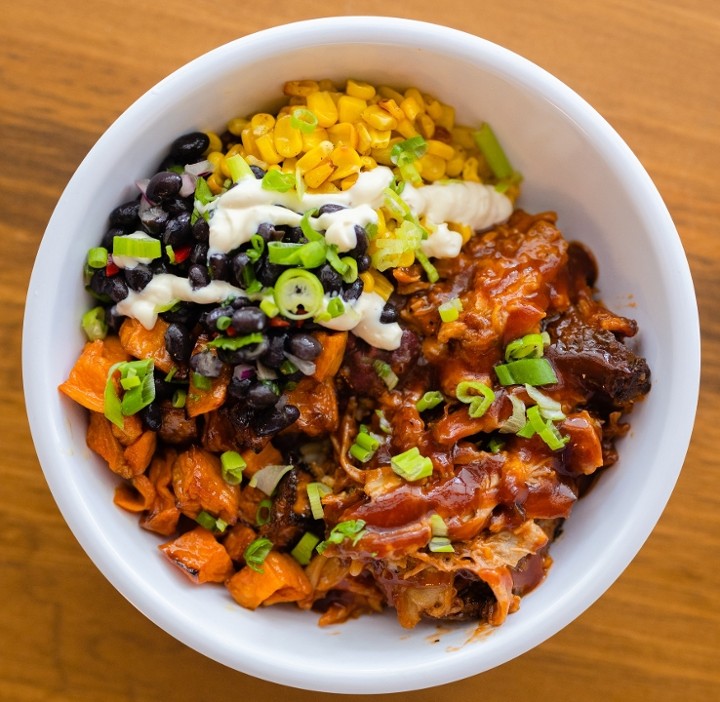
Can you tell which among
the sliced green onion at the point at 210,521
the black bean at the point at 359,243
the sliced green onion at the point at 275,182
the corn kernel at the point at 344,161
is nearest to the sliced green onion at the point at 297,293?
the black bean at the point at 359,243

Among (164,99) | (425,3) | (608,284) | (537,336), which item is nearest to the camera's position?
(164,99)

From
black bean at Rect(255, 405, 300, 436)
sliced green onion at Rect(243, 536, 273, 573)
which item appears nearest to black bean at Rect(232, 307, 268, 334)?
black bean at Rect(255, 405, 300, 436)

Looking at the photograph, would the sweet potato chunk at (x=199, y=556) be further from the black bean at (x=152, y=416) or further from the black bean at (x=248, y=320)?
the black bean at (x=248, y=320)

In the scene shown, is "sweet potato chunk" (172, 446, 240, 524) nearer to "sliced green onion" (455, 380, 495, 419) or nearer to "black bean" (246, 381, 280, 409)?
"black bean" (246, 381, 280, 409)

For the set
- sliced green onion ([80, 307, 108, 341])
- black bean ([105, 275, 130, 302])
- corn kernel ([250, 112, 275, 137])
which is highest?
corn kernel ([250, 112, 275, 137])

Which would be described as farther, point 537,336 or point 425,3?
point 425,3

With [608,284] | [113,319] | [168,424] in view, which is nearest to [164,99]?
[113,319]

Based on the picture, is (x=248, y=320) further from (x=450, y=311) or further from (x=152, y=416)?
(x=450, y=311)

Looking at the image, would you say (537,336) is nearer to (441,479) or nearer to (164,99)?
(441,479)
